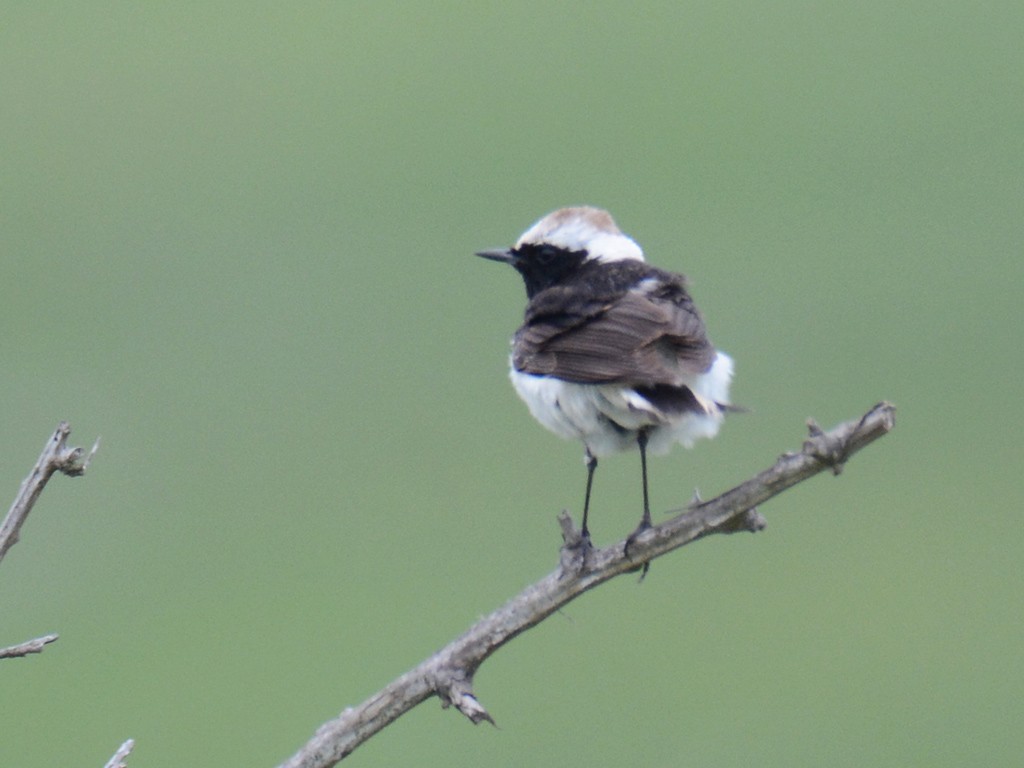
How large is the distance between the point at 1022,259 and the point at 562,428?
470 inches

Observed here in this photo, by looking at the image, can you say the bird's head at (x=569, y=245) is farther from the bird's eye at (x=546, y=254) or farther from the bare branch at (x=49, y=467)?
the bare branch at (x=49, y=467)

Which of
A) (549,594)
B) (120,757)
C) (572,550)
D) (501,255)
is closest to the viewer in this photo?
(120,757)

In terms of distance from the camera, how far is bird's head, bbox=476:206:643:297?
6.93m

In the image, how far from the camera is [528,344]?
18.7 feet

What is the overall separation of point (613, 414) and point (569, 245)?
167 centimetres

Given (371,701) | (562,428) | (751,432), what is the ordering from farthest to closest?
(751,432) → (562,428) → (371,701)

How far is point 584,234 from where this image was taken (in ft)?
22.7

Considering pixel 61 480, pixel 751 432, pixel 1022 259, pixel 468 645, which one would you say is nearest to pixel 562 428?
pixel 468 645

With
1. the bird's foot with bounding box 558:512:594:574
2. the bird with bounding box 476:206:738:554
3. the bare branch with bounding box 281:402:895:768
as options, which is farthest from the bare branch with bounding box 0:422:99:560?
the bird with bounding box 476:206:738:554

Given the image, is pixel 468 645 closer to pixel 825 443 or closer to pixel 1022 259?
pixel 825 443

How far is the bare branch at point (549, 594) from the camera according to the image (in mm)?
3559

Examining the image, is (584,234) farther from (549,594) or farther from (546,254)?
(549,594)

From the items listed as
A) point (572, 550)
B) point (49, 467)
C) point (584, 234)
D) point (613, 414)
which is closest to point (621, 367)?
point (613, 414)

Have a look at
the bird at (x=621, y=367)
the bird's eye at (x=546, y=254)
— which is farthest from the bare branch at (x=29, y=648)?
the bird's eye at (x=546, y=254)
